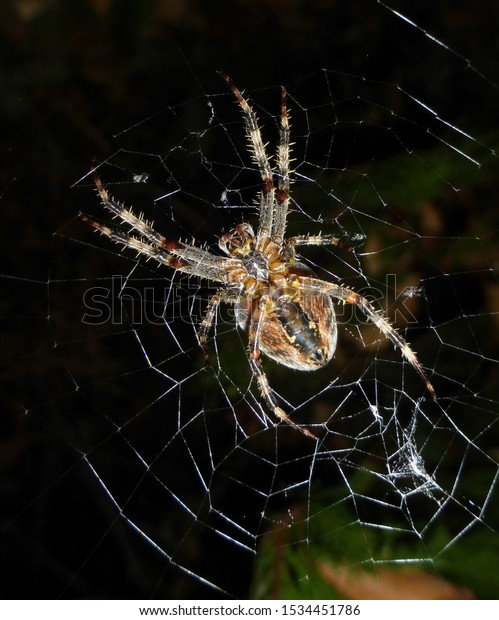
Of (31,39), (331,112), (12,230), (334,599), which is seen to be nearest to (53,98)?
(31,39)

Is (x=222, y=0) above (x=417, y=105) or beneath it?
above

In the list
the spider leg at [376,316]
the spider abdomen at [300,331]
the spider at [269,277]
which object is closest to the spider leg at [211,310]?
the spider at [269,277]

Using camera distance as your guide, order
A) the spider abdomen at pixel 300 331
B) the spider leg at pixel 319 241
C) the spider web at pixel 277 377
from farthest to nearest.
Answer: the spider web at pixel 277 377 → the spider leg at pixel 319 241 → the spider abdomen at pixel 300 331

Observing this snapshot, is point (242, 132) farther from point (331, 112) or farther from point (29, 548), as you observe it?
point (29, 548)

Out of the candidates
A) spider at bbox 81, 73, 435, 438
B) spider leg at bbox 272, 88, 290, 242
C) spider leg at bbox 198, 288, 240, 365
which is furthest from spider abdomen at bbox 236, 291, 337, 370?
spider leg at bbox 272, 88, 290, 242

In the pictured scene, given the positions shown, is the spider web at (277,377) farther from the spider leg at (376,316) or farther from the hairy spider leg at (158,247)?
the spider leg at (376,316)

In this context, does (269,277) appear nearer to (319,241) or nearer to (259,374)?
(319,241)
